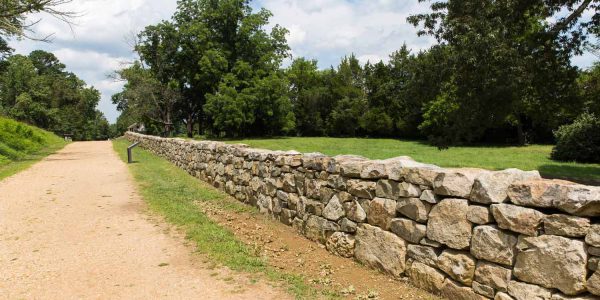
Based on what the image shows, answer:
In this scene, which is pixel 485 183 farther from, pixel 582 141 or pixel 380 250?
pixel 582 141

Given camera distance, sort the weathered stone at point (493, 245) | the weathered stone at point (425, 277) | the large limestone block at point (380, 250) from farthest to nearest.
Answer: the large limestone block at point (380, 250), the weathered stone at point (425, 277), the weathered stone at point (493, 245)

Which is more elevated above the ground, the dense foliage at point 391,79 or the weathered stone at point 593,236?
the dense foliage at point 391,79

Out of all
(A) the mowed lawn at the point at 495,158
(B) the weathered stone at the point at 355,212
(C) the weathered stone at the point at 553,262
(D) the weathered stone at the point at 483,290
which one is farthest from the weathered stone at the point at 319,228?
(A) the mowed lawn at the point at 495,158

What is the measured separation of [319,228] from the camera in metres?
5.95

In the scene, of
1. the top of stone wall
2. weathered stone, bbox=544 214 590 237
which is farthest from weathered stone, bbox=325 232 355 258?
weathered stone, bbox=544 214 590 237

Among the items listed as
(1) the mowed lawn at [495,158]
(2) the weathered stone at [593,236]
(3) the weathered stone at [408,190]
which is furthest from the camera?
(1) the mowed lawn at [495,158]

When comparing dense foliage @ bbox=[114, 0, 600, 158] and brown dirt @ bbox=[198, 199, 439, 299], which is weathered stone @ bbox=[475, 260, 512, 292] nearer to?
brown dirt @ bbox=[198, 199, 439, 299]

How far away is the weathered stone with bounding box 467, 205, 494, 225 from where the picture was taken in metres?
3.58

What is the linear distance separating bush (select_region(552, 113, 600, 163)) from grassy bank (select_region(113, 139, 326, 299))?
1527 cm

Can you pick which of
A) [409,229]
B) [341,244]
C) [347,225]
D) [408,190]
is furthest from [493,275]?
[341,244]

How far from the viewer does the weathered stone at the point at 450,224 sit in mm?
3771

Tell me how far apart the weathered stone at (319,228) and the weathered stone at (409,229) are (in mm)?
1127

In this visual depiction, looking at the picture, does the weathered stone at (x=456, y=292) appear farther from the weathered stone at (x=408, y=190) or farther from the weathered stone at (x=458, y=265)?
the weathered stone at (x=408, y=190)

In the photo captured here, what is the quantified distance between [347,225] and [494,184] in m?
2.20
